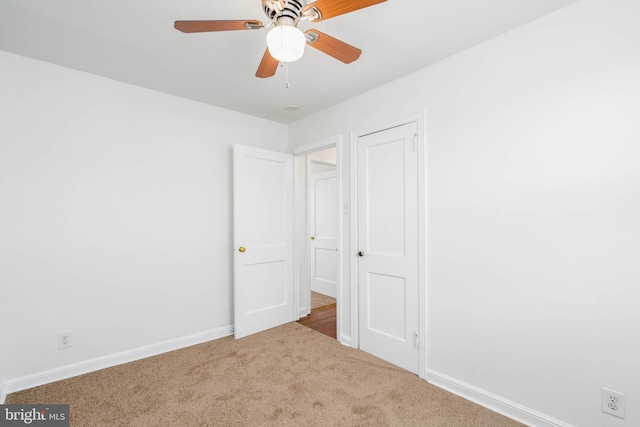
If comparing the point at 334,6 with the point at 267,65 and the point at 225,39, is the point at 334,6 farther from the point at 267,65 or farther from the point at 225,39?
the point at 225,39

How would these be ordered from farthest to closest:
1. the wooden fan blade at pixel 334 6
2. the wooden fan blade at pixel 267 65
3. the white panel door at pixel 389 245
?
the white panel door at pixel 389 245
the wooden fan blade at pixel 267 65
the wooden fan blade at pixel 334 6

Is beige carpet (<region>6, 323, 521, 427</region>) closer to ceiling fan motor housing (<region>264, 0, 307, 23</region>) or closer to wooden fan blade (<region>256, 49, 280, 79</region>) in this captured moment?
wooden fan blade (<region>256, 49, 280, 79</region>)

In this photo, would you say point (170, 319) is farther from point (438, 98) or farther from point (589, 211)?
point (589, 211)

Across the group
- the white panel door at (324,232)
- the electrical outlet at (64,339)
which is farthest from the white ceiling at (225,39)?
the white panel door at (324,232)

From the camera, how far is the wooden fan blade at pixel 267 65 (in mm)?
1727

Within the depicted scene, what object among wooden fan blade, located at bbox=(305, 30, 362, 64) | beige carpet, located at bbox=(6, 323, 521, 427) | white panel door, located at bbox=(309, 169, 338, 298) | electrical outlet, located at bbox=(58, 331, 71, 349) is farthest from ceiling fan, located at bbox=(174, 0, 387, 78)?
white panel door, located at bbox=(309, 169, 338, 298)

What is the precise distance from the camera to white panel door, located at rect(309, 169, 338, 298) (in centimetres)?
499

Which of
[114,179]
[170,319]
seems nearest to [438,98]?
[114,179]

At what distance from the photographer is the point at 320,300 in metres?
4.77

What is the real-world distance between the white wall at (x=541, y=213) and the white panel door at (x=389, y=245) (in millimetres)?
165

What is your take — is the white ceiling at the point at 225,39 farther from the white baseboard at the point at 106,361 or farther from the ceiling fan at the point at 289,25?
the white baseboard at the point at 106,361

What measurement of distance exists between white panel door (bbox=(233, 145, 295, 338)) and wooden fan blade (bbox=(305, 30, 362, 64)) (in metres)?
1.83

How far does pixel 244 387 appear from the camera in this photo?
7.47 ft

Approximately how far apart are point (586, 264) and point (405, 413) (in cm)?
141
